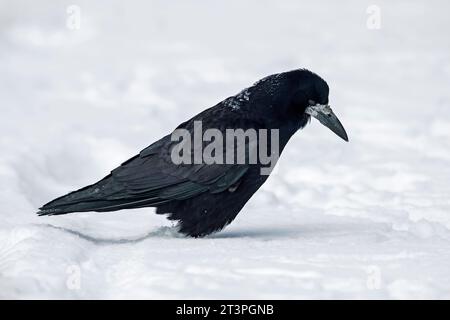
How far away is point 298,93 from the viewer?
648 centimetres

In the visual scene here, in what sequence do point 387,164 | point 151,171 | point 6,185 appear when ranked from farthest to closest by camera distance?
point 387,164, point 6,185, point 151,171

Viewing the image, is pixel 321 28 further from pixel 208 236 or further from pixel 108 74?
pixel 208 236

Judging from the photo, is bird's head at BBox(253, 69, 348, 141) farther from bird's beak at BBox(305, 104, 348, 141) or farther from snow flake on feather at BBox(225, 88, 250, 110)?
snow flake on feather at BBox(225, 88, 250, 110)

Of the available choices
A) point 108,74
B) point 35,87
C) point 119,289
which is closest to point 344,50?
point 108,74

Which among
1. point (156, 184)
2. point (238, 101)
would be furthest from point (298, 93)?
point (156, 184)

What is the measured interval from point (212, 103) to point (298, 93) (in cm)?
571

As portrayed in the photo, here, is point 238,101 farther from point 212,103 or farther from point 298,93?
point 212,103

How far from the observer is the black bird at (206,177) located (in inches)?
244

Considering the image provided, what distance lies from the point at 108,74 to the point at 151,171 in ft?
25.0

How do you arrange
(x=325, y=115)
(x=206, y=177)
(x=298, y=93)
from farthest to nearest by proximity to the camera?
(x=325, y=115)
(x=298, y=93)
(x=206, y=177)

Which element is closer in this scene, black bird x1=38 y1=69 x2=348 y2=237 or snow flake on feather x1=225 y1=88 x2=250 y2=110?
black bird x1=38 y1=69 x2=348 y2=237

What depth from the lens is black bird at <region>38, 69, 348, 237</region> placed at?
20.3 feet

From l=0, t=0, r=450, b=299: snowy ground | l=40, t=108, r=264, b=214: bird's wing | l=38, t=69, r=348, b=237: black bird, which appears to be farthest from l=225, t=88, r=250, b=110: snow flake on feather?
l=0, t=0, r=450, b=299: snowy ground
